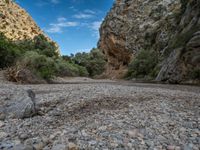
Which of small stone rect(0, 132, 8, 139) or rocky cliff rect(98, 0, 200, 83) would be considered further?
rocky cliff rect(98, 0, 200, 83)

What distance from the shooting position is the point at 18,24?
54312 millimetres

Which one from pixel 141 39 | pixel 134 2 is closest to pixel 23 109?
pixel 141 39

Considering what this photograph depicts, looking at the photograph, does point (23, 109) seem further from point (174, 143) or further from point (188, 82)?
point (188, 82)

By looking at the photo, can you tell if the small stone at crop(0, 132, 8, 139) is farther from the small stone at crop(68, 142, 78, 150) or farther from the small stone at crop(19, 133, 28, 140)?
the small stone at crop(68, 142, 78, 150)

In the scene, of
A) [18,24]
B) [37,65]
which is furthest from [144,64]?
[18,24]

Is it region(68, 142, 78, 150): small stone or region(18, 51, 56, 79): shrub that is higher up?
region(18, 51, 56, 79): shrub

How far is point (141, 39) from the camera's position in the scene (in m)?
49.5

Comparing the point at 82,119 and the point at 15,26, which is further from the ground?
the point at 15,26

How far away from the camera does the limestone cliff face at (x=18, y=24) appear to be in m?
46.7

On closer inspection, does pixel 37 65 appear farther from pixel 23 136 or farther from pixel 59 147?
pixel 59 147

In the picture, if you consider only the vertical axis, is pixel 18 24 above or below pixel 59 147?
above

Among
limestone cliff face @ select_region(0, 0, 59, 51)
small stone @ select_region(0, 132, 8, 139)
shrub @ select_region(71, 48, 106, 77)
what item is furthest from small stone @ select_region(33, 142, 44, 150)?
shrub @ select_region(71, 48, 106, 77)

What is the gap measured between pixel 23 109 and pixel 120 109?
2.28 metres

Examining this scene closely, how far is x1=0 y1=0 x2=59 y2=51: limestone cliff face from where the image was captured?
46688 mm
